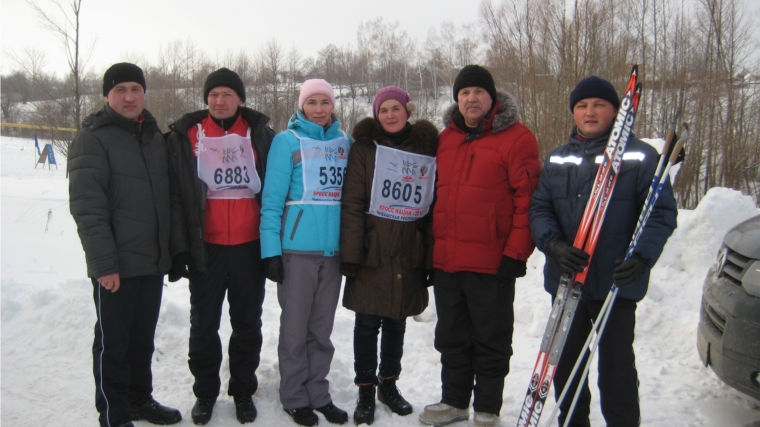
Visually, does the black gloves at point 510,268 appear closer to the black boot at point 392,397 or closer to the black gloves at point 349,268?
the black gloves at point 349,268

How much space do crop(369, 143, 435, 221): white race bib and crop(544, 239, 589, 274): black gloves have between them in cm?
93

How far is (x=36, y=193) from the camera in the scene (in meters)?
15.8

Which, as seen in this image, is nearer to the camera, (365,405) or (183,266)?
(183,266)

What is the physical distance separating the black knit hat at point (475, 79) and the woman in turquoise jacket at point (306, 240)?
86 centimetres

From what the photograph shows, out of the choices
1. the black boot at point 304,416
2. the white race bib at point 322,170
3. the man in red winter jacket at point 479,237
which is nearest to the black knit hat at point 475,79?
the man in red winter jacket at point 479,237

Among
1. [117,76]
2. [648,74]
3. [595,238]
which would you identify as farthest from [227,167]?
[648,74]

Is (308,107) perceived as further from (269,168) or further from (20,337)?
(20,337)

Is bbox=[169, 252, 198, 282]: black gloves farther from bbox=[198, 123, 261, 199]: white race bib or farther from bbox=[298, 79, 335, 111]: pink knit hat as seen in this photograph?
bbox=[298, 79, 335, 111]: pink knit hat

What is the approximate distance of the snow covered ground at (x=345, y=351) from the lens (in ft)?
10.7

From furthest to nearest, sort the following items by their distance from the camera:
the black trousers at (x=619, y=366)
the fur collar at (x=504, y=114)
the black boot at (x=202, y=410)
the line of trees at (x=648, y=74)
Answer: the line of trees at (x=648, y=74) → the black boot at (x=202, y=410) → the fur collar at (x=504, y=114) → the black trousers at (x=619, y=366)

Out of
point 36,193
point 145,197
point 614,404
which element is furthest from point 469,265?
point 36,193

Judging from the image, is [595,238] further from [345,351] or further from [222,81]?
[345,351]

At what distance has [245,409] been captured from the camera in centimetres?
317

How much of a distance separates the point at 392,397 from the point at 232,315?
4.11ft
